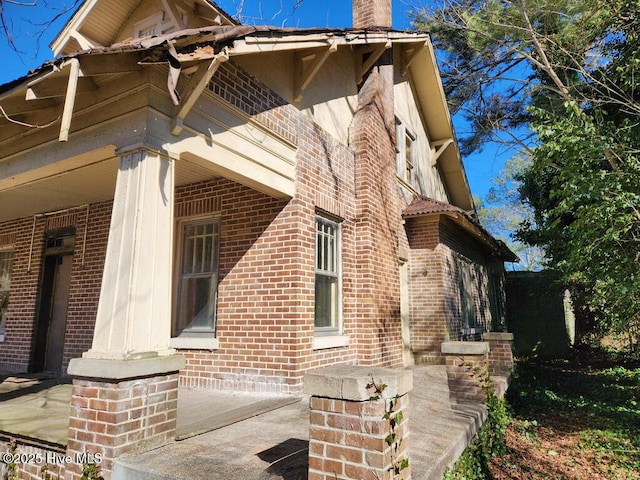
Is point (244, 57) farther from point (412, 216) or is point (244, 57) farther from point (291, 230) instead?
point (412, 216)

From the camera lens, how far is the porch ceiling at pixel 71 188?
19.0ft

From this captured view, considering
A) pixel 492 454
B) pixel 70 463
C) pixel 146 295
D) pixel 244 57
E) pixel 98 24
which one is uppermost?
pixel 98 24

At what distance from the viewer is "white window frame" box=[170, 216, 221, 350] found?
628 centimetres

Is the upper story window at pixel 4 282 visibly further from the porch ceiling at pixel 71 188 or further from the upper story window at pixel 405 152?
the upper story window at pixel 405 152

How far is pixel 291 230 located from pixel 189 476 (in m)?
3.59

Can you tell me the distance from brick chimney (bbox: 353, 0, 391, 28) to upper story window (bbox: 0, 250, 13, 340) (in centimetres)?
916

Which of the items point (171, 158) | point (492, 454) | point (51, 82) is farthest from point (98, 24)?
point (492, 454)

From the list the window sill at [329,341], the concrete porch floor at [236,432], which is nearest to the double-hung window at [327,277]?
the window sill at [329,341]

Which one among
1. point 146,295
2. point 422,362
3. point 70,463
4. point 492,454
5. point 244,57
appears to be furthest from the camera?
point 422,362

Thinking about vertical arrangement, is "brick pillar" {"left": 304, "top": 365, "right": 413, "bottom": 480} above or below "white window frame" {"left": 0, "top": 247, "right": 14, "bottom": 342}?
below

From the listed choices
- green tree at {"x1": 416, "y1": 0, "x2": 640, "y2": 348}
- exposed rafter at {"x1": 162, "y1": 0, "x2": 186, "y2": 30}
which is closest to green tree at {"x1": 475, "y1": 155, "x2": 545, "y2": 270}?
green tree at {"x1": 416, "y1": 0, "x2": 640, "y2": 348}

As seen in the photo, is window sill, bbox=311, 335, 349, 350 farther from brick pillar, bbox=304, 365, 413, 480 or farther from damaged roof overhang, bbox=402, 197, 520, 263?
damaged roof overhang, bbox=402, 197, 520, 263

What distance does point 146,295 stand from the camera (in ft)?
12.1

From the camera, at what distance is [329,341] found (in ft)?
21.0
